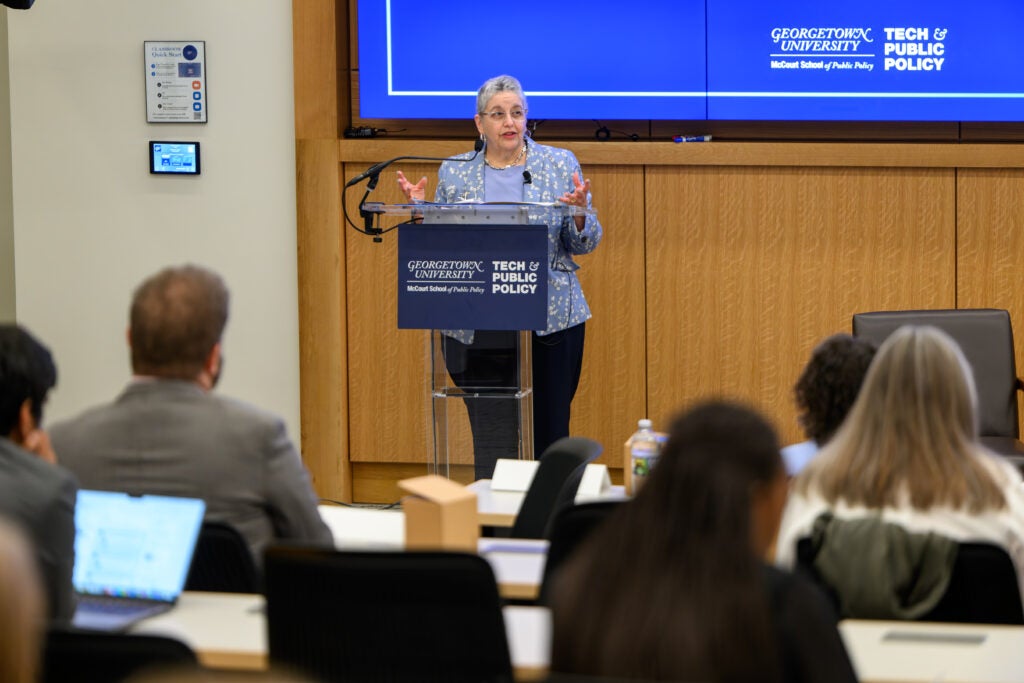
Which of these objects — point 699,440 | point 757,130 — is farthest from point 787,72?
point 699,440

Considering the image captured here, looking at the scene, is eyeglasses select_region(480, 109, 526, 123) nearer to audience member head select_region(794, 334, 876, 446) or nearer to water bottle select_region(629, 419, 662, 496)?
water bottle select_region(629, 419, 662, 496)

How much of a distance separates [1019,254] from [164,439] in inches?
193

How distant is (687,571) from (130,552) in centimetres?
151

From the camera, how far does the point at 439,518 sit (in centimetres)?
321

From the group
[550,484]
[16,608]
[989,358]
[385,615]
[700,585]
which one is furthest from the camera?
[989,358]

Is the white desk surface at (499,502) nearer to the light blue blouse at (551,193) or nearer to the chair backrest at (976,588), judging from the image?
the chair backrest at (976,588)

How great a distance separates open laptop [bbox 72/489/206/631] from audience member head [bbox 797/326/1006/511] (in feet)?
4.45

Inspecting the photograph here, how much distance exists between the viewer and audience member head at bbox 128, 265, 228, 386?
2.96 metres

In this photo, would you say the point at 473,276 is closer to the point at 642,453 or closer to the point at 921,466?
the point at 642,453

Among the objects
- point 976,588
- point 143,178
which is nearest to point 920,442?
point 976,588

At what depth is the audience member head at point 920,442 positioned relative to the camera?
9.46 ft

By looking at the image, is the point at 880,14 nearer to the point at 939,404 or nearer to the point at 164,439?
the point at 939,404

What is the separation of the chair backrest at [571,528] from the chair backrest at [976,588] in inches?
16.7

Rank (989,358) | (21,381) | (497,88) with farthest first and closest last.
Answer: (989,358), (497,88), (21,381)
